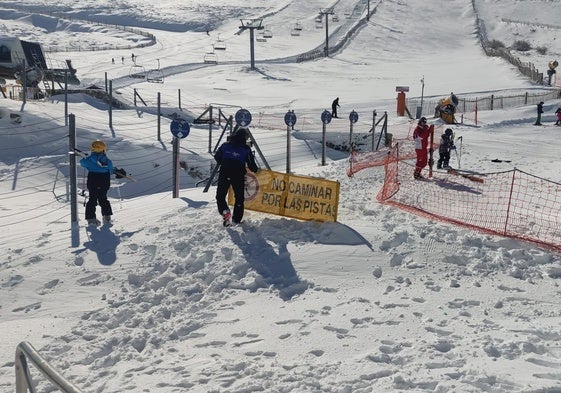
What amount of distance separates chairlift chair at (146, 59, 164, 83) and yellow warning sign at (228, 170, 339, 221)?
41.2m

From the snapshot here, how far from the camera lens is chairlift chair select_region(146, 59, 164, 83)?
4975 centimetres

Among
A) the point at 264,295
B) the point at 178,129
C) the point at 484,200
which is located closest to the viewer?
the point at 264,295

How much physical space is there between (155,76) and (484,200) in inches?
1769

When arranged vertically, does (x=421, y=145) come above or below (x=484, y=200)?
above

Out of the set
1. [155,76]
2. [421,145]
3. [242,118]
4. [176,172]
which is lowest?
[176,172]

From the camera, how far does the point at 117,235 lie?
9281 millimetres

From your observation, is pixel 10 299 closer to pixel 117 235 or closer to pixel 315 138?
pixel 117 235

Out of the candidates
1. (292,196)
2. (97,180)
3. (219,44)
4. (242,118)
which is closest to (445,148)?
(242,118)

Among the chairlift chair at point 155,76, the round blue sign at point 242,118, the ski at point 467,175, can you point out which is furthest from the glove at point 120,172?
the chairlift chair at point 155,76

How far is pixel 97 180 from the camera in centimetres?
1033

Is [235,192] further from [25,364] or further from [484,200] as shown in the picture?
[25,364]

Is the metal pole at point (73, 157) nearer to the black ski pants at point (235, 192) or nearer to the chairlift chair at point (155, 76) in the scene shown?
the black ski pants at point (235, 192)

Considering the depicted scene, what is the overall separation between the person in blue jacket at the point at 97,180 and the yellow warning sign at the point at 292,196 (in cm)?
190

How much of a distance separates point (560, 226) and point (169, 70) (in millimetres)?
50715
